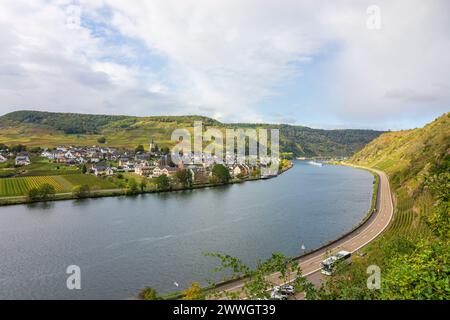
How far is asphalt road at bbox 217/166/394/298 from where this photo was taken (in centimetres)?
1823

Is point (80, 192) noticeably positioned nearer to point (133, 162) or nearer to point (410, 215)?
point (133, 162)

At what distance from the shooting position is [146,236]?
29.4m

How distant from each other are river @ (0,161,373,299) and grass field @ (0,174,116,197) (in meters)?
7.38

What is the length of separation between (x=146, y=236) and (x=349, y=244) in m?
17.6

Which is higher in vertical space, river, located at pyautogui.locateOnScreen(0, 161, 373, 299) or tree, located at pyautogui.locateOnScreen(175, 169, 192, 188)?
tree, located at pyautogui.locateOnScreen(175, 169, 192, 188)

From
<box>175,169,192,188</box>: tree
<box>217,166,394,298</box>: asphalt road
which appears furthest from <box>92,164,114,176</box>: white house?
<box>217,166,394,298</box>: asphalt road

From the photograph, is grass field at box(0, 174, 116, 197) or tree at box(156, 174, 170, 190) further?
tree at box(156, 174, 170, 190)

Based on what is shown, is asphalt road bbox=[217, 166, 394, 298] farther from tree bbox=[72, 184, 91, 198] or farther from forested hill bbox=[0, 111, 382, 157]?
forested hill bbox=[0, 111, 382, 157]

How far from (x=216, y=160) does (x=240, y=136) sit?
136 feet

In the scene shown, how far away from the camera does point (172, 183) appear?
58750 millimetres

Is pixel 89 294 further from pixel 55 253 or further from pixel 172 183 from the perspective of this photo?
pixel 172 183

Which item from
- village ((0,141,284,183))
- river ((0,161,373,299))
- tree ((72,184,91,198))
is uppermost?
village ((0,141,284,183))

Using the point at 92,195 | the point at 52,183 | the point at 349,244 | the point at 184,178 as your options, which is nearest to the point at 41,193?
the point at 92,195

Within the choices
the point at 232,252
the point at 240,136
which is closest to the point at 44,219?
the point at 232,252
